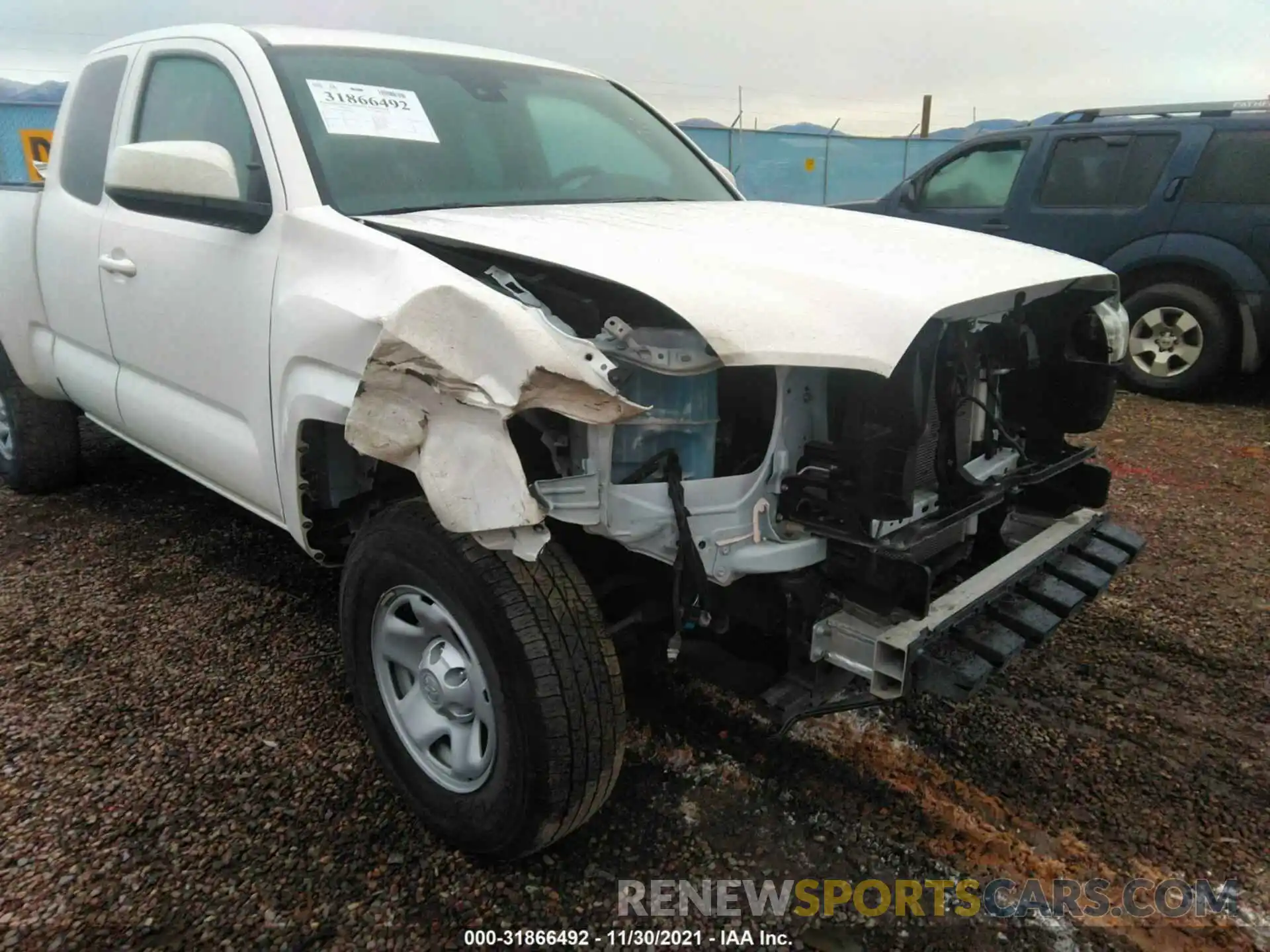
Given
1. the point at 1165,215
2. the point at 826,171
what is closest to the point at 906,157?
the point at 826,171

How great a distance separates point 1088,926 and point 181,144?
9.80 ft

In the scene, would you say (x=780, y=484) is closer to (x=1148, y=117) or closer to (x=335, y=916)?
(x=335, y=916)

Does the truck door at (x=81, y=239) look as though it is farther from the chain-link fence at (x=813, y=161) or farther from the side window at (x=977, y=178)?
the chain-link fence at (x=813, y=161)

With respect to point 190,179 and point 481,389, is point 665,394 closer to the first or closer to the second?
point 481,389

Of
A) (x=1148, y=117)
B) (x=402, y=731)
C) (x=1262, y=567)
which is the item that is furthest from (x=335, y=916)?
(x=1148, y=117)

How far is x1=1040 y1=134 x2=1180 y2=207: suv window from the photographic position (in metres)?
6.62

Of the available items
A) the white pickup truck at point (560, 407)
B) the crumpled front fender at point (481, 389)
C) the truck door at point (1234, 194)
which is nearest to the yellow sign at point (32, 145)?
the white pickup truck at point (560, 407)

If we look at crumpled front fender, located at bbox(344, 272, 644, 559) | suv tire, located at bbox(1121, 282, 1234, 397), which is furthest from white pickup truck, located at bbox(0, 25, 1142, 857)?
suv tire, located at bbox(1121, 282, 1234, 397)

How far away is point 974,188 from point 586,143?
214 inches

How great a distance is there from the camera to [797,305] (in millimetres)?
1860

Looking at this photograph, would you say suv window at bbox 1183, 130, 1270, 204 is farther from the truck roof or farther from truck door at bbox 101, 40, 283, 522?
truck door at bbox 101, 40, 283, 522

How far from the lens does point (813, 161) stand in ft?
54.5

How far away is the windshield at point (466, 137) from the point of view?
Answer: 2551 millimetres

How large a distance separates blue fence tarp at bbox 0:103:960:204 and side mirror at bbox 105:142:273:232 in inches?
533
